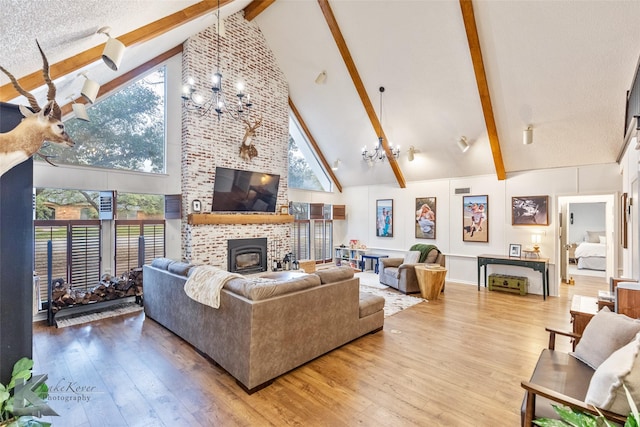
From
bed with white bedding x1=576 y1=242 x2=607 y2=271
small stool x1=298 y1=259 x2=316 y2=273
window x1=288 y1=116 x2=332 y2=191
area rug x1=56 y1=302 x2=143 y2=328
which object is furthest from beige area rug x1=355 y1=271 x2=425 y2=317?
bed with white bedding x1=576 y1=242 x2=607 y2=271

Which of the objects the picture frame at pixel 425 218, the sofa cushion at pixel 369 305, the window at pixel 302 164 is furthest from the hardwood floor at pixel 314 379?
the window at pixel 302 164

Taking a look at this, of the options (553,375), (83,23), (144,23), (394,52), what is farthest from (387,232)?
(83,23)

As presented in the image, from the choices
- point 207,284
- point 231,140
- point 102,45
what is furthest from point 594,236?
point 102,45

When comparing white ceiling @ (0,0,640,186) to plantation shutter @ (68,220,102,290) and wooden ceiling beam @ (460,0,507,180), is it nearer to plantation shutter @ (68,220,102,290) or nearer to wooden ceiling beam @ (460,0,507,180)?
wooden ceiling beam @ (460,0,507,180)

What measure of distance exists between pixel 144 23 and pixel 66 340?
4031mm

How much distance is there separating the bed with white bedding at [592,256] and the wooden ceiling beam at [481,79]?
15.2ft

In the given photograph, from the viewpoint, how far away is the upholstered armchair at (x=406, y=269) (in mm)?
6168

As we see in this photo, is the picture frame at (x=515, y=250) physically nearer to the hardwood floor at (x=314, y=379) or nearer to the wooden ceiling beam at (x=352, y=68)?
the hardwood floor at (x=314, y=379)

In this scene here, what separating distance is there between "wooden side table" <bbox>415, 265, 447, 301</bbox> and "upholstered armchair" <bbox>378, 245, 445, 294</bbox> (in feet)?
0.98

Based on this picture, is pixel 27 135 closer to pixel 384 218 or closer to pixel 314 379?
pixel 314 379

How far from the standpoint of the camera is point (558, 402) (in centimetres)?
169

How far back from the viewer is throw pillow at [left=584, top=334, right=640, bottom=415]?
1.49 m

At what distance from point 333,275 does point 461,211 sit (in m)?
5.20

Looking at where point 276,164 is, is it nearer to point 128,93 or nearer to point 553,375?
point 128,93
